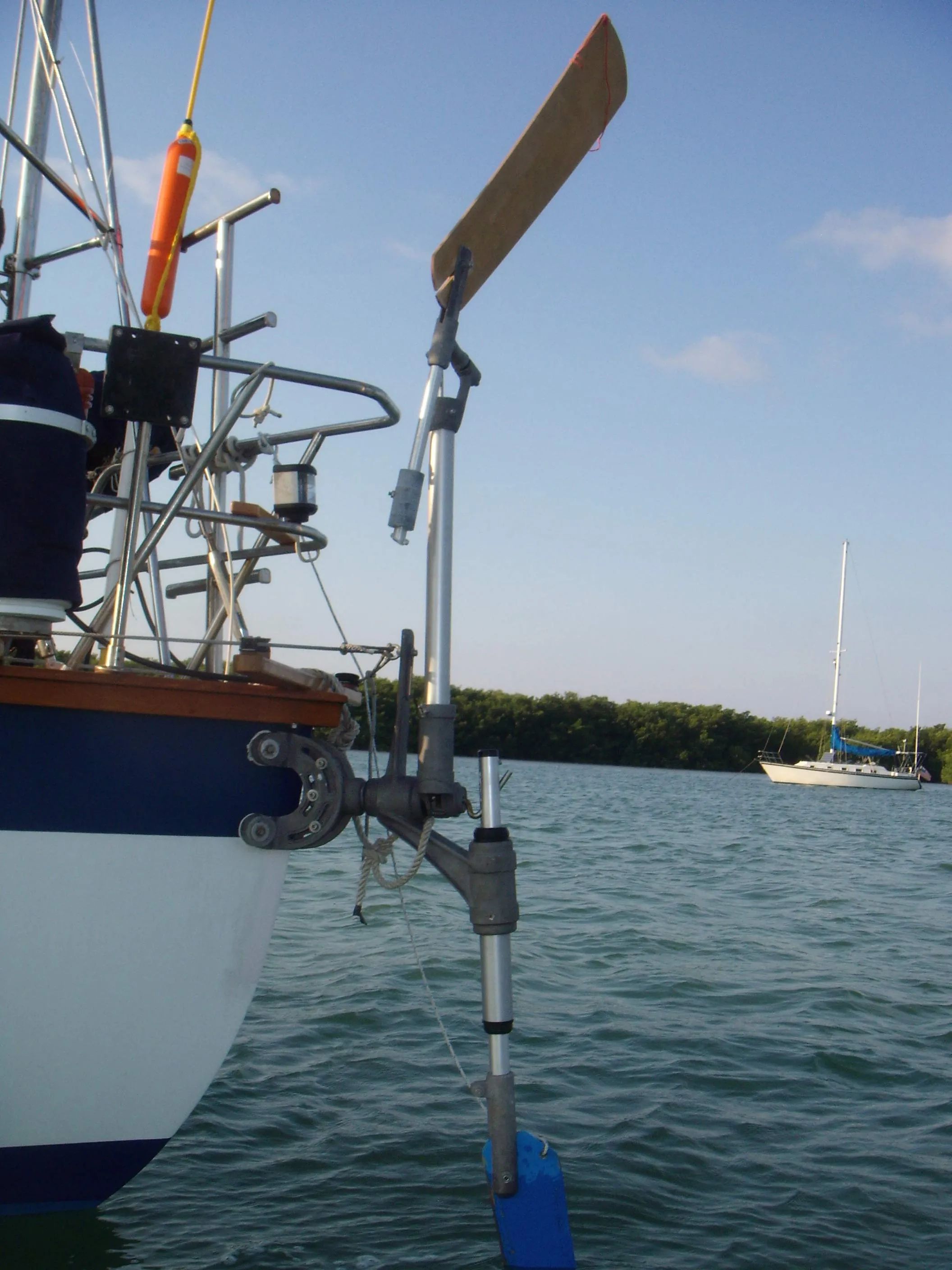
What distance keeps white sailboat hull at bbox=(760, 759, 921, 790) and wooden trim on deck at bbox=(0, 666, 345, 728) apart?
5139 centimetres

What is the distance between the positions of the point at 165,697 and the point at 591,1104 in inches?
114

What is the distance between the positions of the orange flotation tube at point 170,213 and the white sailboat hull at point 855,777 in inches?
2011

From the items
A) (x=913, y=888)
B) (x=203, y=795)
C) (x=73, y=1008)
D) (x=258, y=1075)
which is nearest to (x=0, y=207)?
(x=203, y=795)

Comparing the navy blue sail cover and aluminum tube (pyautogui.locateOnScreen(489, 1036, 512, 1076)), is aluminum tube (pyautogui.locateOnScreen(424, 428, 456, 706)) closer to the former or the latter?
aluminum tube (pyautogui.locateOnScreen(489, 1036, 512, 1076))

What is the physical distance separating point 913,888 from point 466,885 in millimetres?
12033

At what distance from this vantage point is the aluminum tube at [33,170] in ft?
14.0

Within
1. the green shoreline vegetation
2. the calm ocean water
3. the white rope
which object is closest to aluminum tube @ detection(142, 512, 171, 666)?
the white rope

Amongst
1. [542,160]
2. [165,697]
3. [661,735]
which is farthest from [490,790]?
[661,735]

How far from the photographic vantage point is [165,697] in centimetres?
303

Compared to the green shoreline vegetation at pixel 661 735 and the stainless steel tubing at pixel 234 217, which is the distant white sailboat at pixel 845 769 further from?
the stainless steel tubing at pixel 234 217

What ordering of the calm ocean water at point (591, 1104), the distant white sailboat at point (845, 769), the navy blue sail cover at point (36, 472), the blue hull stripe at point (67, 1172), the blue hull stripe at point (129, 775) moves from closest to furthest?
1. the navy blue sail cover at point (36, 472)
2. the blue hull stripe at point (129, 775)
3. the blue hull stripe at point (67, 1172)
4. the calm ocean water at point (591, 1104)
5. the distant white sailboat at point (845, 769)

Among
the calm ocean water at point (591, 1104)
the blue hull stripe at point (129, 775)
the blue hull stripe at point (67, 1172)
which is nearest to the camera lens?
the blue hull stripe at point (129, 775)

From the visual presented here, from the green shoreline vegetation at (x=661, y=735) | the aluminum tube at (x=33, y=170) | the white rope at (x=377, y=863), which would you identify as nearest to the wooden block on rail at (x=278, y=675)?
the white rope at (x=377, y=863)

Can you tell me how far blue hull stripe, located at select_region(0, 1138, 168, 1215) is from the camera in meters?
3.08
